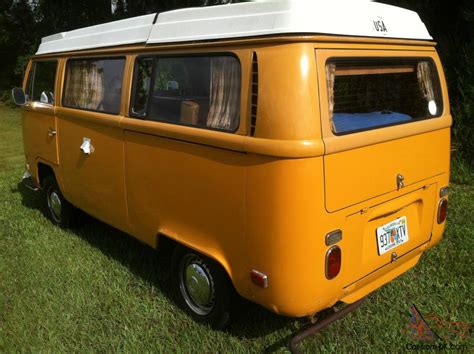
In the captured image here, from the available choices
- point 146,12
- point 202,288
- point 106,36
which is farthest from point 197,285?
point 146,12

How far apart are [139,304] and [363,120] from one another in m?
A: 2.20

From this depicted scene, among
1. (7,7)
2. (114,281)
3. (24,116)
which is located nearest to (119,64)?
(114,281)

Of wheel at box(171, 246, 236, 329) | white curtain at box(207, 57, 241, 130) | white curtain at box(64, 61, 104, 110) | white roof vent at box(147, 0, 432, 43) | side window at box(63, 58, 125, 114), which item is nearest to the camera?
white roof vent at box(147, 0, 432, 43)

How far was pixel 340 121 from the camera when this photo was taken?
2.71 meters

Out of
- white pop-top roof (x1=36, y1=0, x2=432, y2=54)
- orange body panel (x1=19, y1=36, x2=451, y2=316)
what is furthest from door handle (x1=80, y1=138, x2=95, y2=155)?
white pop-top roof (x1=36, y1=0, x2=432, y2=54)

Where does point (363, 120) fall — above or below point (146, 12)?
below

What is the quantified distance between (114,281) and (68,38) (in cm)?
242

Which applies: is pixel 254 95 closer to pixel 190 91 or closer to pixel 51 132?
pixel 190 91

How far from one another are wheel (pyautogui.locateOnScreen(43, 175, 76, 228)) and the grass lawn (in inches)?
8.8

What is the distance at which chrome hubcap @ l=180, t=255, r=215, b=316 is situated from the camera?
10.8 ft

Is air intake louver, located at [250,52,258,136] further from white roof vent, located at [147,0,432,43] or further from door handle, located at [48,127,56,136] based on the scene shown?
door handle, located at [48,127,56,136]

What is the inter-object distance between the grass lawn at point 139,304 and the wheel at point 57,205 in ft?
0.74

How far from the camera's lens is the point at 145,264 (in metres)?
4.36

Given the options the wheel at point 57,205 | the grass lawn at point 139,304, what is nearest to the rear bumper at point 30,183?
the wheel at point 57,205
